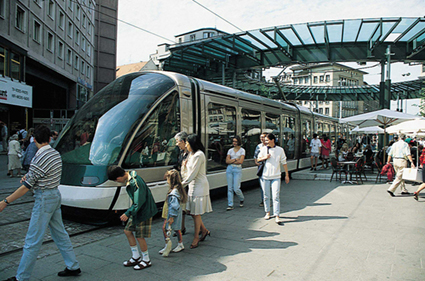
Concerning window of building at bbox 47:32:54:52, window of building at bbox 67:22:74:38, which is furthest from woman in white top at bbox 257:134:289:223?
window of building at bbox 67:22:74:38

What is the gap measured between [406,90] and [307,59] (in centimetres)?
1498

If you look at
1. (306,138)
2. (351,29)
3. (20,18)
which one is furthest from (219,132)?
(20,18)

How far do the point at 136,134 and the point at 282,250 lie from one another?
3.21 m

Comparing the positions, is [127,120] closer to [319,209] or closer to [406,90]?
[319,209]

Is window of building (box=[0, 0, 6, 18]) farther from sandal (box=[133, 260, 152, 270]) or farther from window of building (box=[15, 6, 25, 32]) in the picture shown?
sandal (box=[133, 260, 152, 270])

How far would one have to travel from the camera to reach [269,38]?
1647 centimetres

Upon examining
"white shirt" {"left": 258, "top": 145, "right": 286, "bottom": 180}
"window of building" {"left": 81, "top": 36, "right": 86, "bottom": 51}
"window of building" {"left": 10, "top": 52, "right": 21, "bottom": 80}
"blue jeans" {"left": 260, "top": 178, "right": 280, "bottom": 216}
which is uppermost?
"window of building" {"left": 81, "top": 36, "right": 86, "bottom": 51}

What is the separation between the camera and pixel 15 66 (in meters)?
20.8

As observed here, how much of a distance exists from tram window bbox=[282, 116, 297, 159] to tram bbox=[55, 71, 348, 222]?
4.68m

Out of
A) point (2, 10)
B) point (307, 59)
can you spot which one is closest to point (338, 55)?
point (307, 59)

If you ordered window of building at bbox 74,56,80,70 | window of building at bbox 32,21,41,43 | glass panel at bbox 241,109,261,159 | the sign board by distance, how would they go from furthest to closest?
window of building at bbox 74,56,80,70, window of building at bbox 32,21,41,43, the sign board, glass panel at bbox 241,109,261,159

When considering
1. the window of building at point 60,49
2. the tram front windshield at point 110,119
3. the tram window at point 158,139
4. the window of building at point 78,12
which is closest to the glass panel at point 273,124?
the tram window at point 158,139

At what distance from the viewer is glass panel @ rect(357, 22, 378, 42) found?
49.7 ft

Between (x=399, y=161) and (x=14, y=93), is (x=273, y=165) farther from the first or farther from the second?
(x=14, y=93)
